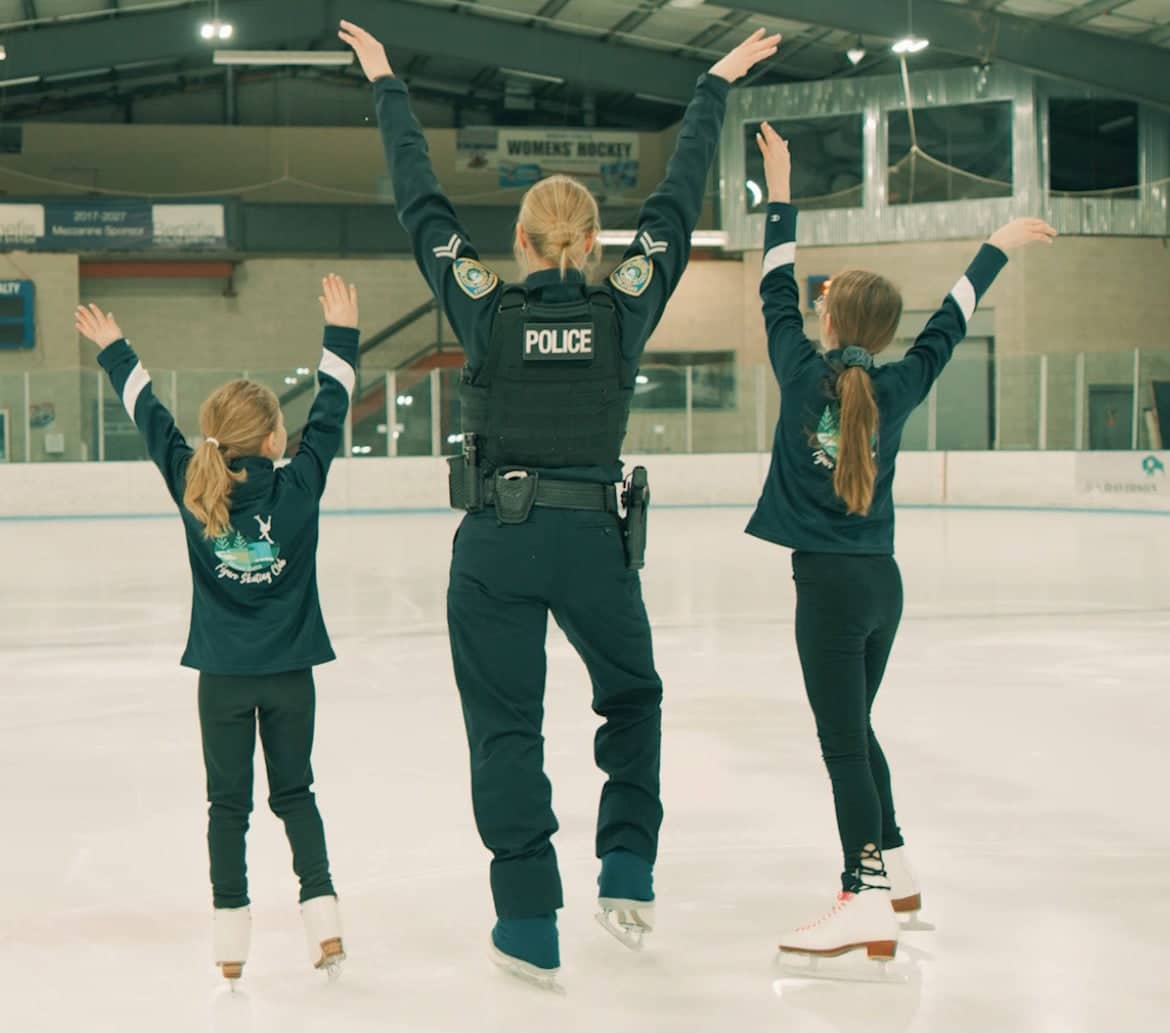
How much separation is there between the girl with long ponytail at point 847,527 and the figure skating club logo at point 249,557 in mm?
1029

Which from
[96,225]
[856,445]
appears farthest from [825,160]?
[856,445]

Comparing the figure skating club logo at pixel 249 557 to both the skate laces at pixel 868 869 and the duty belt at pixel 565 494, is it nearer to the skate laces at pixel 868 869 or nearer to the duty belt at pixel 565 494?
the duty belt at pixel 565 494

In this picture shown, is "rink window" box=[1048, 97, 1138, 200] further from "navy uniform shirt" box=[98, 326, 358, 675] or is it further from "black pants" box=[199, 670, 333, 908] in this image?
"black pants" box=[199, 670, 333, 908]

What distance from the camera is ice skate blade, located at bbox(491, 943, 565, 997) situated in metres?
3.06

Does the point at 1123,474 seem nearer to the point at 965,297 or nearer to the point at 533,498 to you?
the point at 965,297

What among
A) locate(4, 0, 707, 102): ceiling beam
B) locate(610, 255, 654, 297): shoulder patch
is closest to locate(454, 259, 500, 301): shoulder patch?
locate(610, 255, 654, 297): shoulder patch

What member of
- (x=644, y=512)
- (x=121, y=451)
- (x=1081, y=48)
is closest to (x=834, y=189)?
(x=1081, y=48)

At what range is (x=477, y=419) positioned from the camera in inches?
126

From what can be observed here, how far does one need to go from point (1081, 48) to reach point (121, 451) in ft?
45.9

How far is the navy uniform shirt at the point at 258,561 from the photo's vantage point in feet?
10.4

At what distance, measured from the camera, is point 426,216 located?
3244 mm

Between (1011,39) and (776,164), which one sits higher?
(1011,39)

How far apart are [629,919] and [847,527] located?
3.11 ft

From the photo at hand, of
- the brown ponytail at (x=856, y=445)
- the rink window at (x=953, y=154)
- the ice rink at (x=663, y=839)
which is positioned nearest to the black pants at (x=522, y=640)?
the ice rink at (x=663, y=839)
